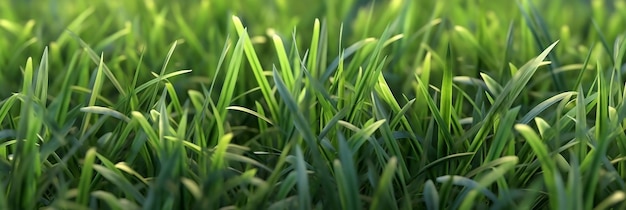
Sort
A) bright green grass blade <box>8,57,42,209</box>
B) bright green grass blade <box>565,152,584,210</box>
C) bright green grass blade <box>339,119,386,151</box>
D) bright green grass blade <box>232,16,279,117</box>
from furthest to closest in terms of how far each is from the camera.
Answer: bright green grass blade <box>232,16,279,117</box>, bright green grass blade <box>339,119,386,151</box>, bright green grass blade <box>8,57,42,209</box>, bright green grass blade <box>565,152,584,210</box>

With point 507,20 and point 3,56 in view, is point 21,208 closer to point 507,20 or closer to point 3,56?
point 3,56

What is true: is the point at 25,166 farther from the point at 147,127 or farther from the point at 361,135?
the point at 361,135

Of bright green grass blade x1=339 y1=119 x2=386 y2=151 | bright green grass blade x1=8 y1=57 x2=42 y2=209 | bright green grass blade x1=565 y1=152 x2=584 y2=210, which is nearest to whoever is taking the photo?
bright green grass blade x1=565 y1=152 x2=584 y2=210

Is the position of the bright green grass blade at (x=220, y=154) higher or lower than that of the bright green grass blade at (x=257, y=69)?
lower

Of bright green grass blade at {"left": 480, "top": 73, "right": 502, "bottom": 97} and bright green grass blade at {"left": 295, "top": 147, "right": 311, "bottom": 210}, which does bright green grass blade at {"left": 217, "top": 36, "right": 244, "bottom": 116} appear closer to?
bright green grass blade at {"left": 295, "top": 147, "right": 311, "bottom": 210}

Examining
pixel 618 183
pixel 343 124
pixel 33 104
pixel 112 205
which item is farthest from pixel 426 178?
pixel 33 104

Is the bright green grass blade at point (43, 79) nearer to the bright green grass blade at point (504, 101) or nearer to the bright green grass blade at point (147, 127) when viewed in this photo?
the bright green grass blade at point (147, 127)

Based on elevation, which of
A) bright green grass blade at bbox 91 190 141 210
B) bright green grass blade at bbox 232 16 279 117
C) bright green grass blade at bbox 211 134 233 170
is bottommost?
bright green grass blade at bbox 91 190 141 210

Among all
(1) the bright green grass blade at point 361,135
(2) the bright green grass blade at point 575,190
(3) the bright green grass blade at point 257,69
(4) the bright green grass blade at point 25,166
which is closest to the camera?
(2) the bright green grass blade at point 575,190

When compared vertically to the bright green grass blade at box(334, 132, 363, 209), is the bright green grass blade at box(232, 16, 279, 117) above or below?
above

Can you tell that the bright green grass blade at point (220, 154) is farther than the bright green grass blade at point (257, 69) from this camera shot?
No

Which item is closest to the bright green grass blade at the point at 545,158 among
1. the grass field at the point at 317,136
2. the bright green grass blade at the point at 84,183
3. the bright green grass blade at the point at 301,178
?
the grass field at the point at 317,136

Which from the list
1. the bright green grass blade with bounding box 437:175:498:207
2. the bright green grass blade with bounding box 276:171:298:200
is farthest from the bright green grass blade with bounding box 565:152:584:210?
the bright green grass blade with bounding box 276:171:298:200
